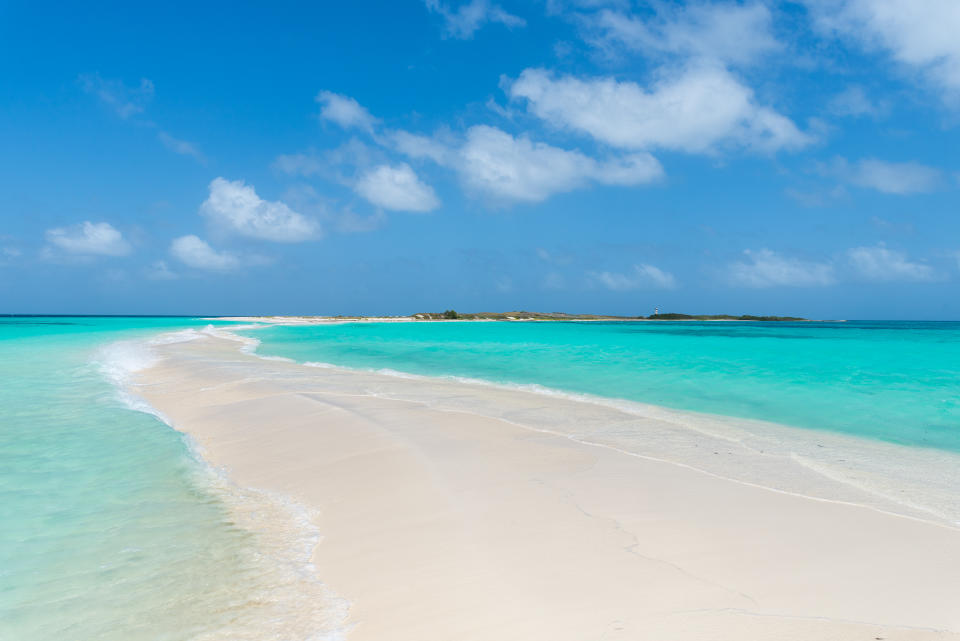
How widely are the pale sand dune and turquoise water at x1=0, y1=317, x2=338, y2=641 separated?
2.07ft

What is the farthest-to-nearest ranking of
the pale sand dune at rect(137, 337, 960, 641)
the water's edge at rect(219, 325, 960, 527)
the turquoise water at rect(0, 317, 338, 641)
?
the water's edge at rect(219, 325, 960, 527), the turquoise water at rect(0, 317, 338, 641), the pale sand dune at rect(137, 337, 960, 641)

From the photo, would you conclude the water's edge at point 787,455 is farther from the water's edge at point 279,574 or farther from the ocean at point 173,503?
the water's edge at point 279,574

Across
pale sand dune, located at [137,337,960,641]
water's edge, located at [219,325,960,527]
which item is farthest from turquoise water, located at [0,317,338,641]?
water's edge, located at [219,325,960,527]

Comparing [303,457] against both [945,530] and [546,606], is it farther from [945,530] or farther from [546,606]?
[945,530]

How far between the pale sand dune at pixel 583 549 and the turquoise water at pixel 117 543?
0.63 meters

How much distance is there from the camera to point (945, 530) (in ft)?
14.0

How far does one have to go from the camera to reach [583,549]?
12.7 feet

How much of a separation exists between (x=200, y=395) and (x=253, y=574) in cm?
942

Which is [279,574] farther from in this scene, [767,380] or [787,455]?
[767,380]

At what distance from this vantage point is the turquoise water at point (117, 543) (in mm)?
3191

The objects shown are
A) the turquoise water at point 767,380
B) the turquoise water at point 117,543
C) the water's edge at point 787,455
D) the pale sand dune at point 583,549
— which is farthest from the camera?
the turquoise water at point 767,380

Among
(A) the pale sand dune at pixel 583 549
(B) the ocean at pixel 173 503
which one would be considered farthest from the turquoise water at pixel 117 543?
(A) the pale sand dune at pixel 583 549

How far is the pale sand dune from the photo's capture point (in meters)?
2.93

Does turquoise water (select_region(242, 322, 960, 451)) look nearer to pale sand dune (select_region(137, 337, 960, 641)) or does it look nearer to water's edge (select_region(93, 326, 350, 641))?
pale sand dune (select_region(137, 337, 960, 641))
